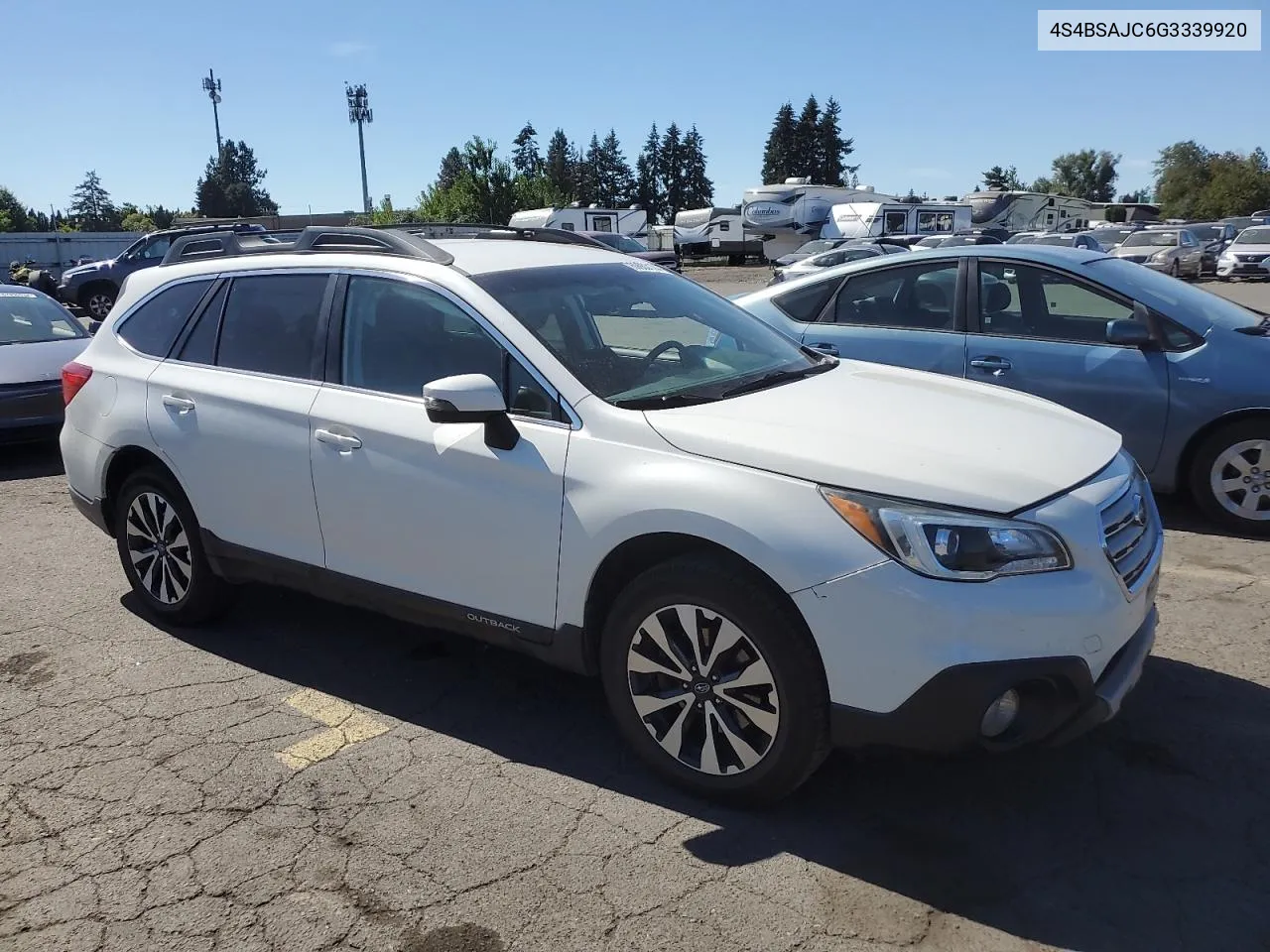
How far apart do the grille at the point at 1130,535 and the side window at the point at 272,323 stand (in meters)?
2.91

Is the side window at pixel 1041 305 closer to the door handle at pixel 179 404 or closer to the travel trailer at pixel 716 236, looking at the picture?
the door handle at pixel 179 404

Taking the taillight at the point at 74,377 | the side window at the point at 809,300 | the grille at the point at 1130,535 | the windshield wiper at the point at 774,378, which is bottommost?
the grille at the point at 1130,535

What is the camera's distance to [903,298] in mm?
6664

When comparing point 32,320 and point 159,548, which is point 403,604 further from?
point 32,320

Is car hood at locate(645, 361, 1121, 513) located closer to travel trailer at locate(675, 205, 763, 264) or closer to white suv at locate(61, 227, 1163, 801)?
white suv at locate(61, 227, 1163, 801)

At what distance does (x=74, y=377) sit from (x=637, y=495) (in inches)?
131

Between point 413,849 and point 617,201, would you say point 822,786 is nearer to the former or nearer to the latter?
point 413,849

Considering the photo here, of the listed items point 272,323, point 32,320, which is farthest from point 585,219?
point 272,323

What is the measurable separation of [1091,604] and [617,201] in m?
120

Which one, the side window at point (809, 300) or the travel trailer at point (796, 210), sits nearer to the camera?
the side window at point (809, 300)

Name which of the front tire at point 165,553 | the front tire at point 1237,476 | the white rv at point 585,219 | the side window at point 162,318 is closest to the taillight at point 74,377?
the side window at point 162,318

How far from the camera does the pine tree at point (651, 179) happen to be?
117m

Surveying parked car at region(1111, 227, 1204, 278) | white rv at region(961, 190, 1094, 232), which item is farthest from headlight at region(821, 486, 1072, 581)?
white rv at region(961, 190, 1094, 232)

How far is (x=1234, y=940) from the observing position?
8.32 ft
